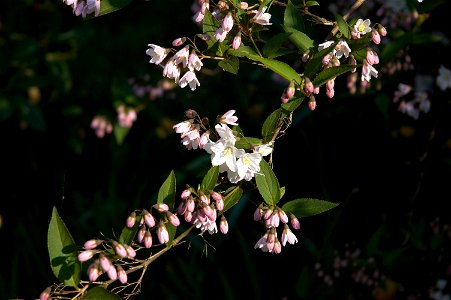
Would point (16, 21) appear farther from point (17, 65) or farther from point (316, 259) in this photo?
point (316, 259)

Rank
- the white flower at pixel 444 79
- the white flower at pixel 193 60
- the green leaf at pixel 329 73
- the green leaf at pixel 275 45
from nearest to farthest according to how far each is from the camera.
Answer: the green leaf at pixel 329 73 → the green leaf at pixel 275 45 → the white flower at pixel 193 60 → the white flower at pixel 444 79

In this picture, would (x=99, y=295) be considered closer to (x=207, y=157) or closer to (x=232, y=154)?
(x=232, y=154)

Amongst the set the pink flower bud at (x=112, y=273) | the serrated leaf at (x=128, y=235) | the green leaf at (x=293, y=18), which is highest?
the green leaf at (x=293, y=18)

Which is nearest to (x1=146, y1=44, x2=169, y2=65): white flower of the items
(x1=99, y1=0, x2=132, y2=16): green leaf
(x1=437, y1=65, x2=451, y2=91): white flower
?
(x1=99, y1=0, x2=132, y2=16): green leaf

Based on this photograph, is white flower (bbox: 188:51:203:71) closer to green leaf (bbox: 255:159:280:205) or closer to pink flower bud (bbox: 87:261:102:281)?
green leaf (bbox: 255:159:280:205)

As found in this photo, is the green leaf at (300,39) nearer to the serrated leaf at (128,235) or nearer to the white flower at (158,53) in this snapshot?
the white flower at (158,53)

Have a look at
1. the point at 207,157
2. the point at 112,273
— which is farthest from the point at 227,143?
the point at 207,157

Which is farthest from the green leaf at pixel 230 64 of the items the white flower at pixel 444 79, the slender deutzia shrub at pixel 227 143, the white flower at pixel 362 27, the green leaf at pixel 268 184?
the white flower at pixel 444 79
